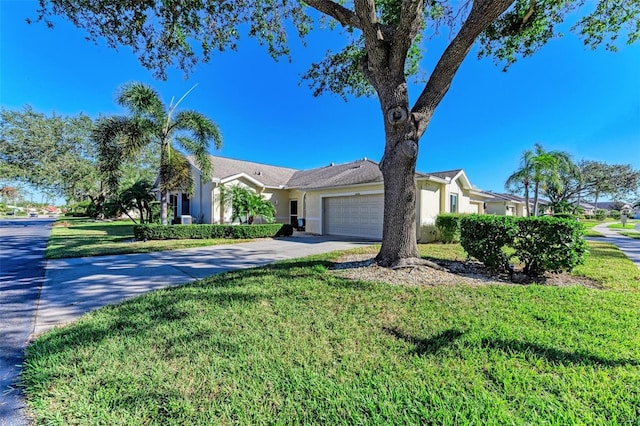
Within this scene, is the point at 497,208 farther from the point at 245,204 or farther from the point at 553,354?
the point at 553,354

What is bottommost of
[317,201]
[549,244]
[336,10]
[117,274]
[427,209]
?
[117,274]

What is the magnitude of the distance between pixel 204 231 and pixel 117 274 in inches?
293

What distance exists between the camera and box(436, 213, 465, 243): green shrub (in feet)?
40.5

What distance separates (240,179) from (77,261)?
11.0m

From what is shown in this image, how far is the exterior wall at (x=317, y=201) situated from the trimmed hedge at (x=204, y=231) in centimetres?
235

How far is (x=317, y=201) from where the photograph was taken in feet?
57.0

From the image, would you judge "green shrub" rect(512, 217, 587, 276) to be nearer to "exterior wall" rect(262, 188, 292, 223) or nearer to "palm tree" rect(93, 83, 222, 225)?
"palm tree" rect(93, 83, 222, 225)

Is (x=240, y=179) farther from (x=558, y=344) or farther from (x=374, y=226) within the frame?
(x=558, y=344)

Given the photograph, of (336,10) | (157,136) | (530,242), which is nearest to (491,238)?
(530,242)

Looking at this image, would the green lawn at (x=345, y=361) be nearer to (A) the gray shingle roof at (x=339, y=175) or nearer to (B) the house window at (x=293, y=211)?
(A) the gray shingle roof at (x=339, y=175)

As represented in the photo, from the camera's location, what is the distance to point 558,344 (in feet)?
9.90

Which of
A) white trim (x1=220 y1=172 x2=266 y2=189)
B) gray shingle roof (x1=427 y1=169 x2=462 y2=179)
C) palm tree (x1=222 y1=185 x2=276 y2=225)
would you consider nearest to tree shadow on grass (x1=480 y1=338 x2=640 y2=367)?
gray shingle roof (x1=427 y1=169 x2=462 y2=179)

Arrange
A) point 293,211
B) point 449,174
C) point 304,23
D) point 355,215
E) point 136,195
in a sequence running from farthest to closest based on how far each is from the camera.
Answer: point 293,211 → point 449,174 → point 355,215 → point 136,195 → point 304,23

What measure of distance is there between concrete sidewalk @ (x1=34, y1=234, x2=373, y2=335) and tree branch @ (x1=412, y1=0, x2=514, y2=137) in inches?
234
